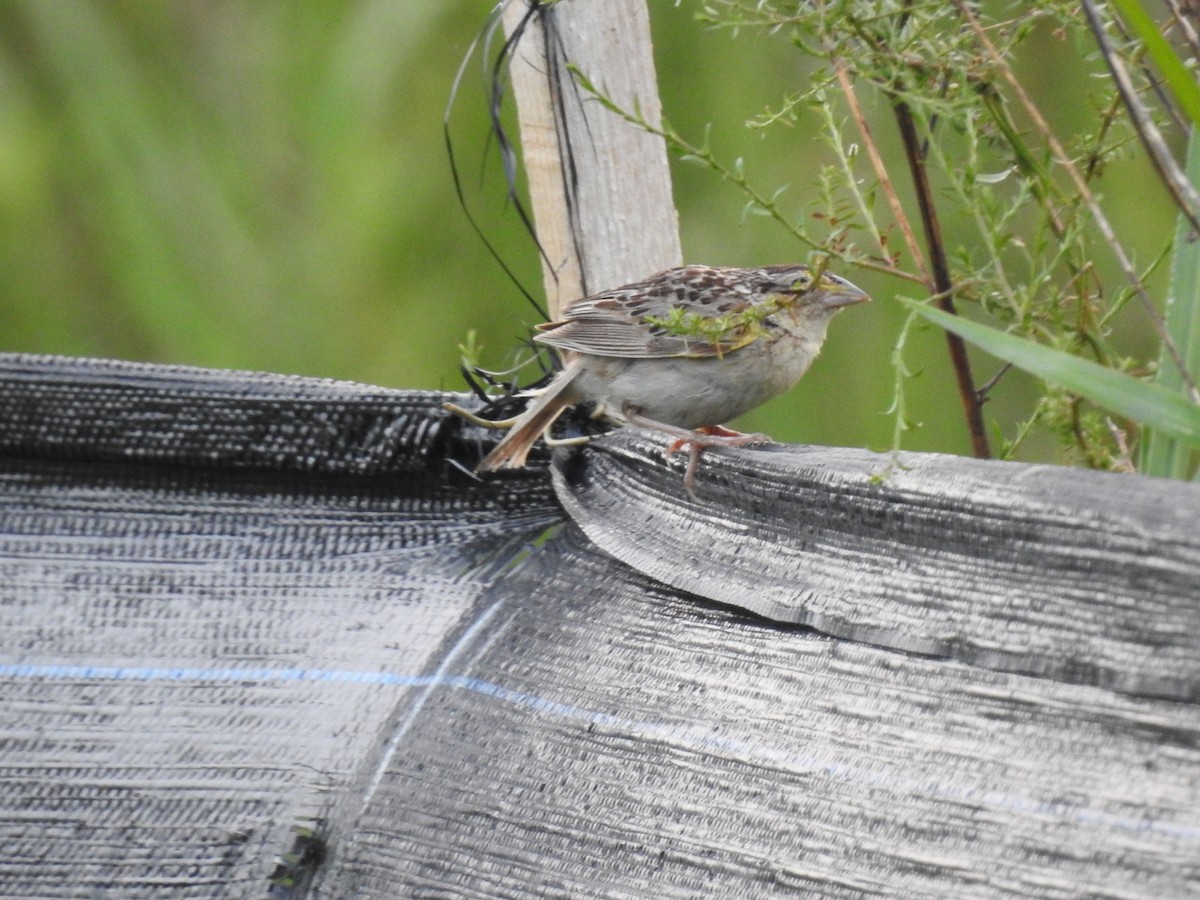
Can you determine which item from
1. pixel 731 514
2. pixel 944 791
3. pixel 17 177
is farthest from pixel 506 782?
pixel 17 177

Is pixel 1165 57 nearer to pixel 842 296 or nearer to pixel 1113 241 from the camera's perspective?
pixel 1113 241

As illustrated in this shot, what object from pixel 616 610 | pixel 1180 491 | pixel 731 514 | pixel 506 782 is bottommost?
pixel 506 782

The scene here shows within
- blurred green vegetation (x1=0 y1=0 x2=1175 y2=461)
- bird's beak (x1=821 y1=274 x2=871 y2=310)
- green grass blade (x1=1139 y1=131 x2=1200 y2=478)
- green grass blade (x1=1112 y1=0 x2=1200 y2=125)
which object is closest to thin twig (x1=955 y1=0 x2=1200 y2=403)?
green grass blade (x1=1139 y1=131 x2=1200 y2=478)

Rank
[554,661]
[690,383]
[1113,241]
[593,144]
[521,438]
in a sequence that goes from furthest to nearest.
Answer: [690,383] → [593,144] → [521,438] → [554,661] → [1113,241]

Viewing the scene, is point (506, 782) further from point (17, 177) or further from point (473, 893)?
point (17, 177)

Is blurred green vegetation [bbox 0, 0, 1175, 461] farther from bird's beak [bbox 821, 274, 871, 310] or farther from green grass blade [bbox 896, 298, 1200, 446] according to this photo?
green grass blade [bbox 896, 298, 1200, 446]

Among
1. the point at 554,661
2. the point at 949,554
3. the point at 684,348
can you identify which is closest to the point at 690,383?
the point at 684,348

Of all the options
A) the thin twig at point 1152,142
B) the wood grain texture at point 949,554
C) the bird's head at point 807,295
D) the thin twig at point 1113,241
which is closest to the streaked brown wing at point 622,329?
the bird's head at point 807,295
